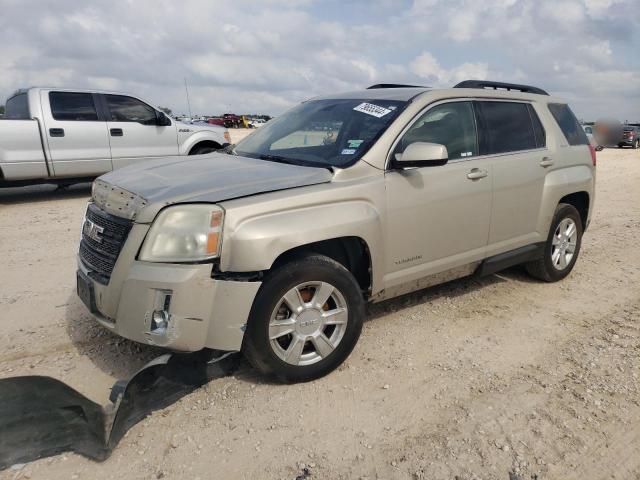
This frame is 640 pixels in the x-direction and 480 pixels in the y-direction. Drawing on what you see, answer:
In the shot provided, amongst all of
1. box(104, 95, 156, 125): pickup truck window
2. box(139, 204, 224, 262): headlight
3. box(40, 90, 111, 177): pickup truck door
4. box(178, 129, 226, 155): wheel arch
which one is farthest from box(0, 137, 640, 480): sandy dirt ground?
box(178, 129, 226, 155): wheel arch

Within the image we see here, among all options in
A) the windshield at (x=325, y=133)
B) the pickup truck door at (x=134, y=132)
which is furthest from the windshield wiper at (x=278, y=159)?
the pickup truck door at (x=134, y=132)

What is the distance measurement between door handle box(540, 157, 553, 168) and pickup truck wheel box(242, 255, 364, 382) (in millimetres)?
2318

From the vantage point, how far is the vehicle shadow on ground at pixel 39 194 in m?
8.55

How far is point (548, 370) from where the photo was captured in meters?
3.20

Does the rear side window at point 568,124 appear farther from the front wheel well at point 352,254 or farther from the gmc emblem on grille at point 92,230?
the gmc emblem on grille at point 92,230

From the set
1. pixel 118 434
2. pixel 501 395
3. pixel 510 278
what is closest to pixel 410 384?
pixel 501 395

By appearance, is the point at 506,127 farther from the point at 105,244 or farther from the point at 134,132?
the point at 134,132

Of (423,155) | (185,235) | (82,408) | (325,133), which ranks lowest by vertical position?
(82,408)

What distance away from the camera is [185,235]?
2.57 m

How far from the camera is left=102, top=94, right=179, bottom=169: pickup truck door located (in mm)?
8781

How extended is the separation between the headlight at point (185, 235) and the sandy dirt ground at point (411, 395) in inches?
34.9

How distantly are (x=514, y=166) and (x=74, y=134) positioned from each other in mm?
7270

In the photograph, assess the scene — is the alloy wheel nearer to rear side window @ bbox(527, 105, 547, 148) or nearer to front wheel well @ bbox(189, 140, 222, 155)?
rear side window @ bbox(527, 105, 547, 148)

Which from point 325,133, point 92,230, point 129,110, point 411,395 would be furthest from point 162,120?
point 411,395
